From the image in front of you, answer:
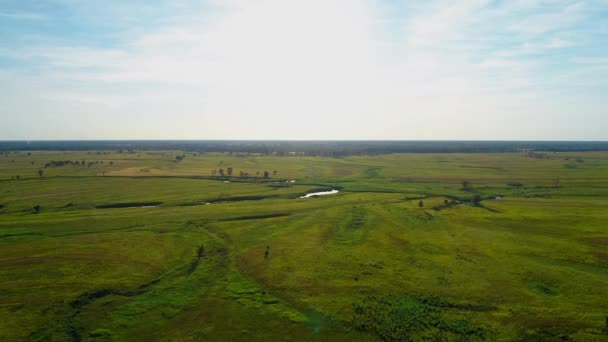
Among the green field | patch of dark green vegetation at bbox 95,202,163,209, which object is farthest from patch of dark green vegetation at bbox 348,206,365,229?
patch of dark green vegetation at bbox 95,202,163,209

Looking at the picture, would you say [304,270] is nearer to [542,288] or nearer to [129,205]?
[542,288]

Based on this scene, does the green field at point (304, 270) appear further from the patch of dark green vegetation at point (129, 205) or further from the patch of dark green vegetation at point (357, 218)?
the patch of dark green vegetation at point (129, 205)

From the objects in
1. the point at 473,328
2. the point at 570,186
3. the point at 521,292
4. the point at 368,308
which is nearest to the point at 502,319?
the point at 473,328

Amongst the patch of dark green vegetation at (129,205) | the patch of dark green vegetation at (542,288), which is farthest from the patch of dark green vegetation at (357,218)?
the patch of dark green vegetation at (129,205)

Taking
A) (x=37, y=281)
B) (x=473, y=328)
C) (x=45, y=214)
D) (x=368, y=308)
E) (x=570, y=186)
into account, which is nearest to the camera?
(x=473, y=328)

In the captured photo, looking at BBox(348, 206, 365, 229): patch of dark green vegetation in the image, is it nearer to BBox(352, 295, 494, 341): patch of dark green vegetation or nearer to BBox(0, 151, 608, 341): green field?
BBox(0, 151, 608, 341): green field

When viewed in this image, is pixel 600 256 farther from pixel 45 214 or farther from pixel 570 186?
pixel 45 214
